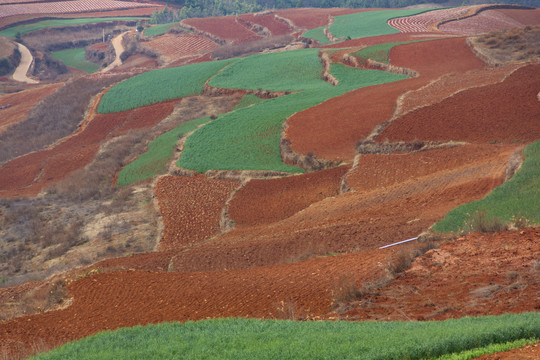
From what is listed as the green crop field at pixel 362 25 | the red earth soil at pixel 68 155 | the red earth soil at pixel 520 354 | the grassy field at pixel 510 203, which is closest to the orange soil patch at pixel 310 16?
the green crop field at pixel 362 25

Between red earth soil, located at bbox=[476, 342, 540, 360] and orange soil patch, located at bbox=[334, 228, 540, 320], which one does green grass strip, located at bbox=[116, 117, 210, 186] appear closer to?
orange soil patch, located at bbox=[334, 228, 540, 320]

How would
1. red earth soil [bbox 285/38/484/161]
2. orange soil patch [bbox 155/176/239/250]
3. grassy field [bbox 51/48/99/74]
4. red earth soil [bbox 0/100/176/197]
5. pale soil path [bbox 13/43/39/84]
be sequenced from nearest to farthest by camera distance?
orange soil patch [bbox 155/176/239/250] → red earth soil [bbox 285/38/484/161] → red earth soil [bbox 0/100/176/197] → pale soil path [bbox 13/43/39/84] → grassy field [bbox 51/48/99/74]

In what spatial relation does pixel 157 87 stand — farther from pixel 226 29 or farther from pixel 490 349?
pixel 490 349

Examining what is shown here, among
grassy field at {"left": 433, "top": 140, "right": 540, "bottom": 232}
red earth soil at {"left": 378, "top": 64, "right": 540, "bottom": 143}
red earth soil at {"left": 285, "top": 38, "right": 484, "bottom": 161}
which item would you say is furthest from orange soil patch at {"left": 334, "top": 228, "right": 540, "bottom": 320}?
red earth soil at {"left": 285, "top": 38, "right": 484, "bottom": 161}

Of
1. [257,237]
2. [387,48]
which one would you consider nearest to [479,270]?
[257,237]

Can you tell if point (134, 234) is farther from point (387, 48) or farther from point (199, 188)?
point (387, 48)

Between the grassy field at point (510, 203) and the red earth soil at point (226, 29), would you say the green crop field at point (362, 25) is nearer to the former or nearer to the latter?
the red earth soil at point (226, 29)

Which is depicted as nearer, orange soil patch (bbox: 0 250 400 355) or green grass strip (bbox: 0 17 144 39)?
orange soil patch (bbox: 0 250 400 355)
